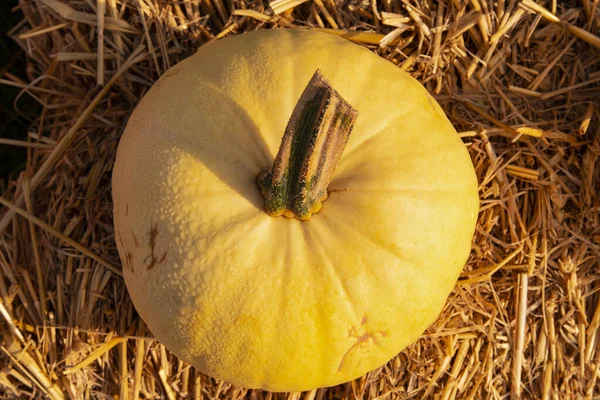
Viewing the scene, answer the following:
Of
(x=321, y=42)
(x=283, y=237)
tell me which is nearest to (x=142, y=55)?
(x=321, y=42)

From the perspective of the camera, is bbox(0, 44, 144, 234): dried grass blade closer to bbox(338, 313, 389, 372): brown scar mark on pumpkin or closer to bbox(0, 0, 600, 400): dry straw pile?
bbox(0, 0, 600, 400): dry straw pile

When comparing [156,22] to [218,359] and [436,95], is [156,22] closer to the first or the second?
[436,95]

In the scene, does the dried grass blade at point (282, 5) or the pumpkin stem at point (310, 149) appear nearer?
the pumpkin stem at point (310, 149)

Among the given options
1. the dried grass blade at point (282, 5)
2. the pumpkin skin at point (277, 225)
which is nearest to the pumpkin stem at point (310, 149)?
the pumpkin skin at point (277, 225)

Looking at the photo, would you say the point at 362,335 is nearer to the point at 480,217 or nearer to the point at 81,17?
the point at 480,217

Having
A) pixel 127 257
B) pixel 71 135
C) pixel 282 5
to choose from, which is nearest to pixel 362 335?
pixel 127 257

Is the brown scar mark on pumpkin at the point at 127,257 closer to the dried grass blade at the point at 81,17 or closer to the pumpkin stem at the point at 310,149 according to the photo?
the pumpkin stem at the point at 310,149
